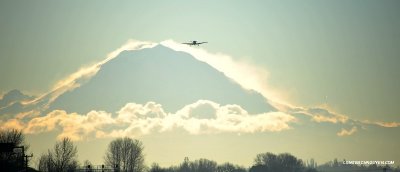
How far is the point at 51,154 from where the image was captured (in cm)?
19925

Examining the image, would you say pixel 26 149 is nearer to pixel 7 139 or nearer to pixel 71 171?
pixel 7 139

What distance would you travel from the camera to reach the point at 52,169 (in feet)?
629

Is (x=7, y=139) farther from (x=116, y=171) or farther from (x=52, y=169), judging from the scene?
(x=116, y=171)

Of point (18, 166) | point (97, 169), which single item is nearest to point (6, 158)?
point (18, 166)

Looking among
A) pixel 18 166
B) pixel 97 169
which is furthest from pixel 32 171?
pixel 97 169

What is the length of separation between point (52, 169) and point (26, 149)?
8.74m

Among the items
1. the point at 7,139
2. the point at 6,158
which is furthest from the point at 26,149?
the point at 6,158

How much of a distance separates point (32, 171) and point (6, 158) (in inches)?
408

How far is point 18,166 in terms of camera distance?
163 m

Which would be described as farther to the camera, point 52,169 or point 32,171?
point 52,169

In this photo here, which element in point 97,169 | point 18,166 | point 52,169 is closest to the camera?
point 18,166

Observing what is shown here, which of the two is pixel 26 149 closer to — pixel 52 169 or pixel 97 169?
pixel 52 169

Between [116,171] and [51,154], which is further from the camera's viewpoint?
[51,154]

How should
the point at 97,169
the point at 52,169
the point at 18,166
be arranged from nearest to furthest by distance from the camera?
the point at 18,166, the point at 97,169, the point at 52,169
